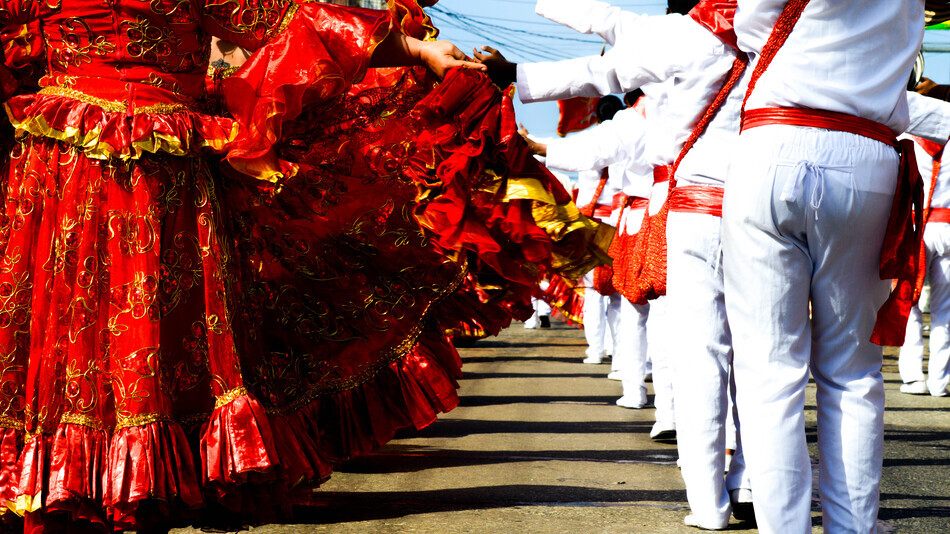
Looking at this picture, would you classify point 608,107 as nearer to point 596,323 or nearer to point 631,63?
point 596,323

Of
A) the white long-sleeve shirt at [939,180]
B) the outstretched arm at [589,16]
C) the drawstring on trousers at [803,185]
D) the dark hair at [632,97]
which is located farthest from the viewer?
the white long-sleeve shirt at [939,180]

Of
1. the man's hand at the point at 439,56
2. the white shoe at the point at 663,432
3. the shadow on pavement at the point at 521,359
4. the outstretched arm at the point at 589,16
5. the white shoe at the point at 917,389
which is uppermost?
the outstretched arm at the point at 589,16

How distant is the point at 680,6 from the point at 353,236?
6.41 feet

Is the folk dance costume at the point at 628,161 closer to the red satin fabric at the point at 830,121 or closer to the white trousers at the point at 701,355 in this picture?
the white trousers at the point at 701,355

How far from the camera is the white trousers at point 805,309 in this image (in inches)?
138

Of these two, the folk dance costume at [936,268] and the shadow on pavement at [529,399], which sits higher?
the folk dance costume at [936,268]

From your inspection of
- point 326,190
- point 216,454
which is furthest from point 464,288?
point 216,454

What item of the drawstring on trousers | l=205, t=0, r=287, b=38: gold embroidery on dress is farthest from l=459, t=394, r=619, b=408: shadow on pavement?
the drawstring on trousers

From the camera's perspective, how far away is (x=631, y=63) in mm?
4801

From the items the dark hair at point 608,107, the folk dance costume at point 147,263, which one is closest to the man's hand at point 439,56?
the folk dance costume at point 147,263

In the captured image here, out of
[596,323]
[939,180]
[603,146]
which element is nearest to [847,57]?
[603,146]

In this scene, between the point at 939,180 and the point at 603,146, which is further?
the point at 939,180

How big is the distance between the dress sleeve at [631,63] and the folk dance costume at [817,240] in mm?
1016

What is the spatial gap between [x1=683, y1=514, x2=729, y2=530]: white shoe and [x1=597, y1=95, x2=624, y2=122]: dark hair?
703cm
